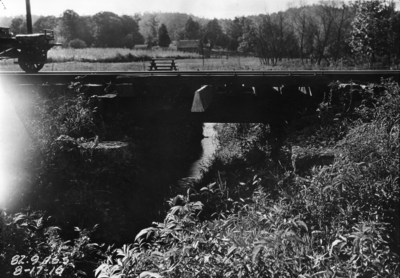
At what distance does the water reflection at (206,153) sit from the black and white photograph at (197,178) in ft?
0.38

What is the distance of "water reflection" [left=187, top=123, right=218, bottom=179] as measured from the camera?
10164mm

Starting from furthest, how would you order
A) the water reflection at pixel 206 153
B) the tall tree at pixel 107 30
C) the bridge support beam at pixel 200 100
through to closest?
the tall tree at pixel 107 30
the water reflection at pixel 206 153
the bridge support beam at pixel 200 100

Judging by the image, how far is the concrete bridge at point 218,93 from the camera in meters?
8.82

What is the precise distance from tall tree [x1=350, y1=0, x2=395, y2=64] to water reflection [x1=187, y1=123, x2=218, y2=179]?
14.6m

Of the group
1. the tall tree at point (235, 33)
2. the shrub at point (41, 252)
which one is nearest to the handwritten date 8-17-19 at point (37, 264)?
the shrub at point (41, 252)

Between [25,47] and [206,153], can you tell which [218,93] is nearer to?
[206,153]

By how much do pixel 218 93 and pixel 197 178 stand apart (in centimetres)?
187

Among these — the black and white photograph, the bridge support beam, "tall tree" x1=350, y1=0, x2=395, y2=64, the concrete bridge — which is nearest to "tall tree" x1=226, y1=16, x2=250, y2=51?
"tall tree" x1=350, y1=0, x2=395, y2=64

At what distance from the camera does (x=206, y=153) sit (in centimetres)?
1298

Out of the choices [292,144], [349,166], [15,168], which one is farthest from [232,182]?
[15,168]

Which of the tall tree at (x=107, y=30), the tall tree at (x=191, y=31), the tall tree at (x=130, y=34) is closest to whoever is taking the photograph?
the tall tree at (x=107, y=30)

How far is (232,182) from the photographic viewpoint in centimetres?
795

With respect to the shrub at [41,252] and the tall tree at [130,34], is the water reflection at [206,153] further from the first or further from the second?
the tall tree at [130,34]

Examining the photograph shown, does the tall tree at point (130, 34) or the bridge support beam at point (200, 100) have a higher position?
the tall tree at point (130, 34)
